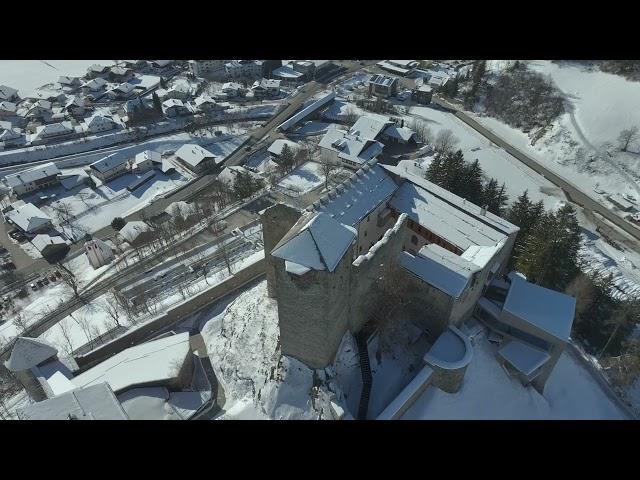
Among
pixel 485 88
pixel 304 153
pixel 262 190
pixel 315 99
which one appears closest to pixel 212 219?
pixel 262 190

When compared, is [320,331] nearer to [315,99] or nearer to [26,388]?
[26,388]

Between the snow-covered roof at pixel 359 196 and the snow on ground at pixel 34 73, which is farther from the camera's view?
the snow on ground at pixel 34 73

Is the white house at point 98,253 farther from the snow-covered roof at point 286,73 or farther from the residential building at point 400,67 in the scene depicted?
the residential building at point 400,67

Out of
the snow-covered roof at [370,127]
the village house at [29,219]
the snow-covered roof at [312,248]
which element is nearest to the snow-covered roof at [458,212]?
the snow-covered roof at [312,248]

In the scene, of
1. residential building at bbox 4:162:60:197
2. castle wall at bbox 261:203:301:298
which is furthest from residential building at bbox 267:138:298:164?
castle wall at bbox 261:203:301:298

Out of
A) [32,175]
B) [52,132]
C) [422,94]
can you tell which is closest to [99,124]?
[52,132]

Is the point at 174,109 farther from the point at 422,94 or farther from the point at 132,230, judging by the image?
the point at 422,94
